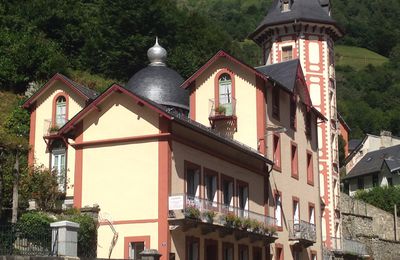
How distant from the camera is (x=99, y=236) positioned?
31.6 m

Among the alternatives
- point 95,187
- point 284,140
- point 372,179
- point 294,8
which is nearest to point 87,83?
point 294,8

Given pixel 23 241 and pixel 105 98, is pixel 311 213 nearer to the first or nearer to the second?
pixel 105 98

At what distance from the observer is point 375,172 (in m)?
80.8

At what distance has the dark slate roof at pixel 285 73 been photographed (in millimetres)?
41719

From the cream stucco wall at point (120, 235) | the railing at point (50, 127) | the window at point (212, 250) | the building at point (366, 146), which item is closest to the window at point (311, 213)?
the window at point (212, 250)

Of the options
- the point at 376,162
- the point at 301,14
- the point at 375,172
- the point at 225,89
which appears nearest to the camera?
the point at 225,89

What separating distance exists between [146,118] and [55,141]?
424 inches

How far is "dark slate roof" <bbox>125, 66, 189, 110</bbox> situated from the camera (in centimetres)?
4575

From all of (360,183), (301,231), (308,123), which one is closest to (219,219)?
(301,231)

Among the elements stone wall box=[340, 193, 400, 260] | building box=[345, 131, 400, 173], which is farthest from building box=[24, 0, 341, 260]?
building box=[345, 131, 400, 173]

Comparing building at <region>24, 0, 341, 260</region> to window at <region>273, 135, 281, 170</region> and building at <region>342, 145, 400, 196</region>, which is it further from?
building at <region>342, 145, 400, 196</region>

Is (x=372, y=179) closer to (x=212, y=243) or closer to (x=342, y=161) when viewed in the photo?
(x=342, y=161)

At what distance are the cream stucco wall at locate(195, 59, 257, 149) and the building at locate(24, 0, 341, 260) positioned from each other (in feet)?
0.18

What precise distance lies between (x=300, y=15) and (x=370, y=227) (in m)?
16.1
